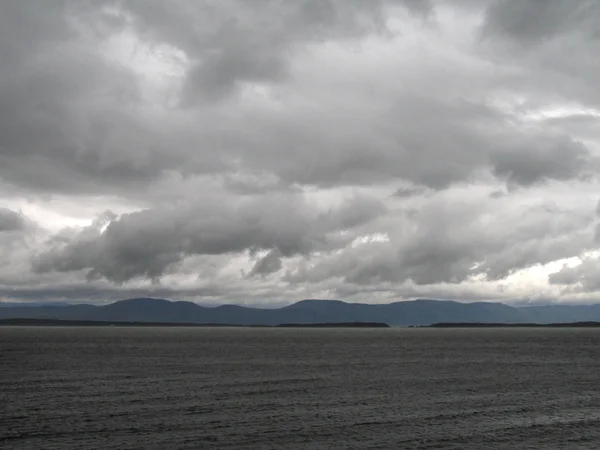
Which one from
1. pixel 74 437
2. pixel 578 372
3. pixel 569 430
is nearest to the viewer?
pixel 74 437

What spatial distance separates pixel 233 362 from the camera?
436ft

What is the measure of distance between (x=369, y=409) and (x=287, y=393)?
1570 cm

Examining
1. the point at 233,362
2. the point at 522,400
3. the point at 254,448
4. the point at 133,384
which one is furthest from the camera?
the point at 233,362

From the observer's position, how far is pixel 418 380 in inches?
3743

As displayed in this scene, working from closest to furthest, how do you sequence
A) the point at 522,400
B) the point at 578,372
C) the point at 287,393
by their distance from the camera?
the point at 522,400 → the point at 287,393 → the point at 578,372

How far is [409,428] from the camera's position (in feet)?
182

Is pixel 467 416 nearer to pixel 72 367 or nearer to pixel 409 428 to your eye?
pixel 409 428

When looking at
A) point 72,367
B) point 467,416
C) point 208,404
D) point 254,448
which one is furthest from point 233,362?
point 254,448

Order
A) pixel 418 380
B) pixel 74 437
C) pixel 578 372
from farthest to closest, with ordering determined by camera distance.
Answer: pixel 578 372 < pixel 418 380 < pixel 74 437

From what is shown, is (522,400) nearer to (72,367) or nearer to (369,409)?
(369,409)

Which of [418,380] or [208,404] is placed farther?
[418,380]

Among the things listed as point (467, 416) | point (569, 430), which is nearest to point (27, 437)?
point (467, 416)

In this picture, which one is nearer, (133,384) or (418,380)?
(133,384)

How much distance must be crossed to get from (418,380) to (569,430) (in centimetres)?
4107
